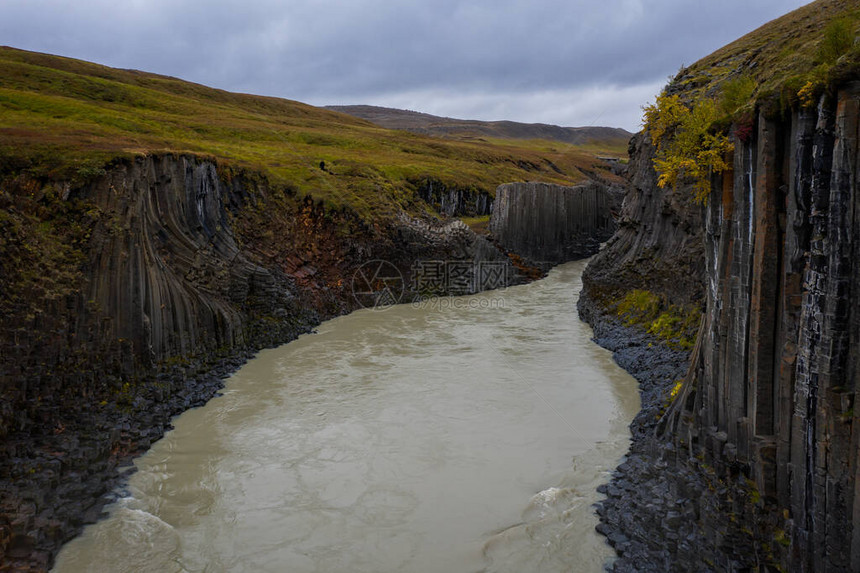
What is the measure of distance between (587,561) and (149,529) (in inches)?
294

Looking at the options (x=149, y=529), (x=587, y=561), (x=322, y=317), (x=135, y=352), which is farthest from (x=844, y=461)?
(x=322, y=317)

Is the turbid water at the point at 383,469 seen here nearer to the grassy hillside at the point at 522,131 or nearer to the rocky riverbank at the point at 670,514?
the rocky riverbank at the point at 670,514

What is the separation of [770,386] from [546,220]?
106ft

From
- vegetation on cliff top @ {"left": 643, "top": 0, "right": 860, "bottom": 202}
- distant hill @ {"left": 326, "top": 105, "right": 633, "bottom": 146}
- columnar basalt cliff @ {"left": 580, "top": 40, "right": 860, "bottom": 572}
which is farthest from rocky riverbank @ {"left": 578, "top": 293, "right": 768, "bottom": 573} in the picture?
distant hill @ {"left": 326, "top": 105, "right": 633, "bottom": 146}

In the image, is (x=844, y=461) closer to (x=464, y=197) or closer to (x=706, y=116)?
(x=706, y=116)

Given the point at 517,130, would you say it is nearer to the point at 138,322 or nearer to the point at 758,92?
the point at 138,322

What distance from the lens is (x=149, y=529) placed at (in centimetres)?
986

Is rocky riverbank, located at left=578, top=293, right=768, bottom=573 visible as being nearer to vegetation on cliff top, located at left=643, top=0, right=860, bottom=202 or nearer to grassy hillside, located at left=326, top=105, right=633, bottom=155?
vegetation on cliff top, located at left=643, top=0, right=860, bottom=202
